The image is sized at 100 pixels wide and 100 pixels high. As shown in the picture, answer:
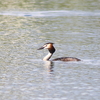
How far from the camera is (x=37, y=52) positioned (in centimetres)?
2759

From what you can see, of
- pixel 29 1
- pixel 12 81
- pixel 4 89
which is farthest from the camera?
pixel 29 1

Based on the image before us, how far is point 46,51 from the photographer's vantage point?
2859cm

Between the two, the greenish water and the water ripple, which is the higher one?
the greenish water

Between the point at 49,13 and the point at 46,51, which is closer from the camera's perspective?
the point at 46,51

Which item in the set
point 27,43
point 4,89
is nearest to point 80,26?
point 27,43

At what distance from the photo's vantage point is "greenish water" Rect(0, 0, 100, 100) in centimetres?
1788

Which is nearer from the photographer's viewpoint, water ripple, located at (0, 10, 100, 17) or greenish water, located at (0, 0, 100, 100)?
greenish water, located at (0, 0, 100, 100)

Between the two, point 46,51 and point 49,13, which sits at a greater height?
point 46,51

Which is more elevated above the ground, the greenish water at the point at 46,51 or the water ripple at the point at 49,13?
the greenish water at the point at 46,51

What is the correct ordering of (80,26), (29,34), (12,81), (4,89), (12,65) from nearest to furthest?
(4,89) → (12,81) → (12,65) → (29,34) → (80,26)

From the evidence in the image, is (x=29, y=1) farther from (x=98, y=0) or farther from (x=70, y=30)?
(x=70, y=30)

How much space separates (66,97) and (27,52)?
34.5 feet

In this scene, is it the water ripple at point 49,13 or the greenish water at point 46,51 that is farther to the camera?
the water ripple at point 49,13

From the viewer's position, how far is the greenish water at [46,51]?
58.7 ft
